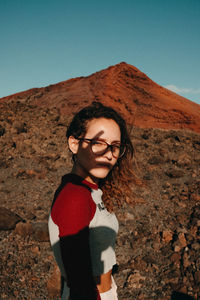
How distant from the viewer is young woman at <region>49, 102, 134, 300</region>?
3.02 ft

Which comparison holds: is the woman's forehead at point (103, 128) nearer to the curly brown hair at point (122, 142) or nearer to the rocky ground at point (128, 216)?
the curly brown hair at point (122, 142)

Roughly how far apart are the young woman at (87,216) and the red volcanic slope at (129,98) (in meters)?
10.7

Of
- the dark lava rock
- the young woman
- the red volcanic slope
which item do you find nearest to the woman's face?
the young woman

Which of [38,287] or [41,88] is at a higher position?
[41,88]

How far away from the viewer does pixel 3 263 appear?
366cm

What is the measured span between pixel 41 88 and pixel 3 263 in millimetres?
15270

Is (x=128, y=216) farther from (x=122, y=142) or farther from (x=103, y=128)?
(x=103, y=128)

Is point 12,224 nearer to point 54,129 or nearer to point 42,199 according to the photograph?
point 42,199

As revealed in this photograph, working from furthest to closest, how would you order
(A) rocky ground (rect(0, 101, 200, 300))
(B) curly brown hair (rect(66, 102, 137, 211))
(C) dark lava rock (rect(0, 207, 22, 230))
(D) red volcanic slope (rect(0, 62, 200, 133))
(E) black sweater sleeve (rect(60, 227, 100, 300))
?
(D) red volcanic slope (rect(0, 62, 200, 133))
(C) dark lava rock (rect(0, 207, 22, 230))
(A) rocky ground (rect(0, 101, 200, 300))
(B) curly brown hair (rect(66, 102, 137, 211))
(E) black sweater sleeve (rect(60, 227, 100, 300))

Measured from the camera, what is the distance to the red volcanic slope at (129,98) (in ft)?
41.2

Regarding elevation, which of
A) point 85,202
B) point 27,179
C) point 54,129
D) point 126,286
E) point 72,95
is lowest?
point 126,286

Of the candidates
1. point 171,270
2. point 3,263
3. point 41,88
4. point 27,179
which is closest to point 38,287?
point 3,263

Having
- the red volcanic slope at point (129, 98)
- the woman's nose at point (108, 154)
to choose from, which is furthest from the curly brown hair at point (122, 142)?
the red volcanic slope at point (129, 98)

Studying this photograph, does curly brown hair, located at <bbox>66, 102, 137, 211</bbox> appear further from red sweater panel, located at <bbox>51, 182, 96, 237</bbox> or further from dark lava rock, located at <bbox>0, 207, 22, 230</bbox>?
dark lava rock, located at <bbox>0, 207, 22, 230</bbox>
